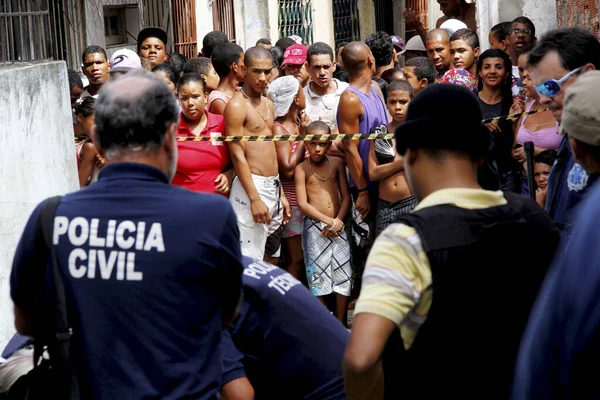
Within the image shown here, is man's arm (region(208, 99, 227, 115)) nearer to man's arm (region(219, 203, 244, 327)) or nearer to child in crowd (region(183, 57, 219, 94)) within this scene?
child in crowd (region(183, 57, 219, 94))

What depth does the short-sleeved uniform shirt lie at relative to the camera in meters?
7.39

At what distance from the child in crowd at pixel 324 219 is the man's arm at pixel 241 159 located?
384 millimetres

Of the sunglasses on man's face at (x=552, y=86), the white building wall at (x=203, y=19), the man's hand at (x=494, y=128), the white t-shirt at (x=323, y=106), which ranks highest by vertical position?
the white building wall at (x=203, y=19)

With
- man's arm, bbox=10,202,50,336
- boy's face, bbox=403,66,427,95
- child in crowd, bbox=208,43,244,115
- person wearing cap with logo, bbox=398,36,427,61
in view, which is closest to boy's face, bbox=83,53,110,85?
child in crowd, bbox=208,43,244,115

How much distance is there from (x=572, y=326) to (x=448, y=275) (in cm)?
98

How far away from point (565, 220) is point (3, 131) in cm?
325

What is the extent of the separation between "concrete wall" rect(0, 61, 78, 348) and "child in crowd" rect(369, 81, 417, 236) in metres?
2.16

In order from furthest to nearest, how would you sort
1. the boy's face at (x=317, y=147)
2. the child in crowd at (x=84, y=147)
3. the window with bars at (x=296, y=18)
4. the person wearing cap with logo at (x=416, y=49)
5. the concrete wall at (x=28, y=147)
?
1. the window with bars at (x=296, y=18)
2. the person wearing cap with logo at (x=416, y=49)
3. the boy's face at (x=317, y=147)
4. the child in crowd at (x=84, y=147)
5. the concrete wall at (x=28, y=147)

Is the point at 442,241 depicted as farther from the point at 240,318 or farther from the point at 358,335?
the point at 240,318

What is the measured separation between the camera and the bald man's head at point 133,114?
284 cm

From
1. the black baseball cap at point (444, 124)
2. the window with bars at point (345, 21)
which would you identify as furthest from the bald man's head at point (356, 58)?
the window with bars at point (345, 21)

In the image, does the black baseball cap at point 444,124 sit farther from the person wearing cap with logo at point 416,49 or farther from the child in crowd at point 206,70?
the person wearing cap with logo at point 416,49

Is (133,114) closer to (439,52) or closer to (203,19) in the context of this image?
(439,52)

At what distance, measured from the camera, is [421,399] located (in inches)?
111
